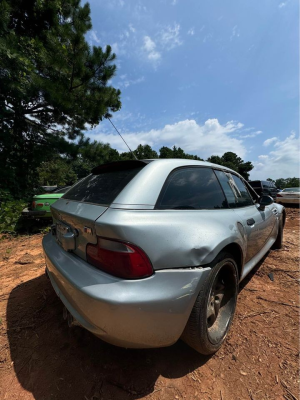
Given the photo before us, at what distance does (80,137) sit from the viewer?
295 inches

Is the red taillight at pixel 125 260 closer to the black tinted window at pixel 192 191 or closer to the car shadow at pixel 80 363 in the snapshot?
the black tinted window at pixel 192 191

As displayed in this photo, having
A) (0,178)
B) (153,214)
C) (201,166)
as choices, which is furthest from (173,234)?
(0,178)

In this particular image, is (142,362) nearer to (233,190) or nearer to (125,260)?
(125,260)

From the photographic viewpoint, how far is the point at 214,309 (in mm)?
1693

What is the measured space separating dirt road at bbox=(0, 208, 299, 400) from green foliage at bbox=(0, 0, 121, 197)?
577 centimetres

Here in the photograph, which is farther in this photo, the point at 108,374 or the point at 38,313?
the point at 38,313

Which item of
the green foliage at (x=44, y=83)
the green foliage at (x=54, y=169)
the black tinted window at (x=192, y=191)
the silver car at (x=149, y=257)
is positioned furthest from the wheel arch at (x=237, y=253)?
the green foliage at (x=54, y=169)

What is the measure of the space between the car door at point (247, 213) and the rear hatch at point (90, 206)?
3.72 ft

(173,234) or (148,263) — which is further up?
(173,234)

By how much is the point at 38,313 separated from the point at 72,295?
1154 mm

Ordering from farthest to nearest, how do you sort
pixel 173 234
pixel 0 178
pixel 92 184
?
1. pixel 0 178
2. pixel 92 184
3. pixel 173 234

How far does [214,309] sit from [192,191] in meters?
1.06

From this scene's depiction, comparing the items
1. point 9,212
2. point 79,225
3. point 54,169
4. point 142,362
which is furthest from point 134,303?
point 54,169

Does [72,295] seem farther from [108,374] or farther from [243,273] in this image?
[243,273]
